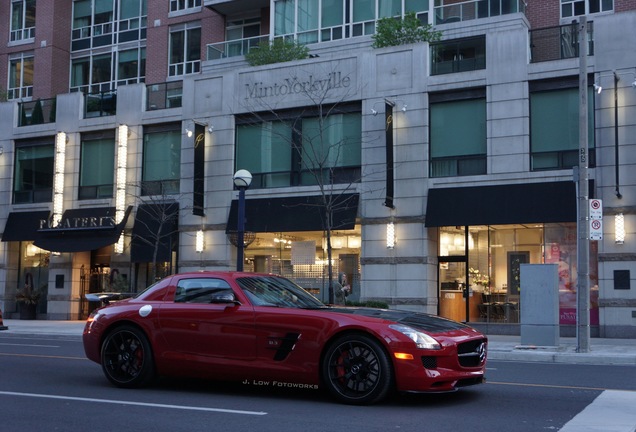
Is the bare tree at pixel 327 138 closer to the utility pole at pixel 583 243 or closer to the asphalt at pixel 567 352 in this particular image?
the asphalt at pixel 567 352

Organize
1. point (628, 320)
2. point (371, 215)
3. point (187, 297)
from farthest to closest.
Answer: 1. point (371, 215)
2. point (628, 320)
3. point (187, 297)

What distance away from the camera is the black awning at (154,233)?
29047mm

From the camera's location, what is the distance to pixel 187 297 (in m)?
9.69

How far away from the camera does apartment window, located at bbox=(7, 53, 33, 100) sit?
125 ft

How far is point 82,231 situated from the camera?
1201 inches

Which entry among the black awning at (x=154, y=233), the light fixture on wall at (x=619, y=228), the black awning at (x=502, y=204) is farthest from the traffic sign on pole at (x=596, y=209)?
the black awning at (x=154, y=233)

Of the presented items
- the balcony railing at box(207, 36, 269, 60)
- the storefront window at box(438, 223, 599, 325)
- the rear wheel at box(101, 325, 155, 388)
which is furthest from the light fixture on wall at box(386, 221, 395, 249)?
the rear wheel at box(101, 325, 155, 388)

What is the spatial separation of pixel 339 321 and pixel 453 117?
1751 cm

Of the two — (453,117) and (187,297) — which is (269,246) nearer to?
(453,117)

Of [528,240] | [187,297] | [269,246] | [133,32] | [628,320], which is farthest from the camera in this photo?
[133,32]

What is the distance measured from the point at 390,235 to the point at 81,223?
42.5ft

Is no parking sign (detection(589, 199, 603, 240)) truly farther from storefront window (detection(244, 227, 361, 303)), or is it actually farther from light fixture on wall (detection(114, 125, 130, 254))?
light fixture on wall (detection(114, 125, 130, 254))

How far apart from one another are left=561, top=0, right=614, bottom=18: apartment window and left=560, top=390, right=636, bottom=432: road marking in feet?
69.5

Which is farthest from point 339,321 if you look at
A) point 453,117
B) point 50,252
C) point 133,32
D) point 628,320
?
point 133,32
